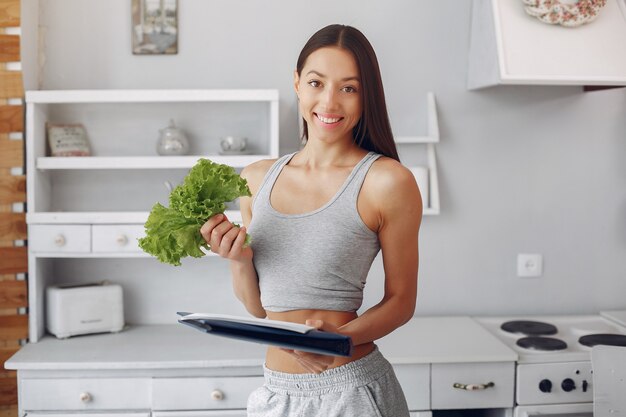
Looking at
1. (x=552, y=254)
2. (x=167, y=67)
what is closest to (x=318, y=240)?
(x=167, y=67)

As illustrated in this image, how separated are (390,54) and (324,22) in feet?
0.91

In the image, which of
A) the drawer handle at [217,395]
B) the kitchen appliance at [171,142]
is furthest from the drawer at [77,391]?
the kitchen appliance at [171,142]

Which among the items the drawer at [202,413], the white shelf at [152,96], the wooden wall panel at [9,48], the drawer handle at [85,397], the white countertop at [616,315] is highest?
the wooden wall panel at [9,48]

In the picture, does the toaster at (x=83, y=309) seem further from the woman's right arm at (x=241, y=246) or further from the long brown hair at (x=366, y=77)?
the long brown hair at (x=366, y=77)

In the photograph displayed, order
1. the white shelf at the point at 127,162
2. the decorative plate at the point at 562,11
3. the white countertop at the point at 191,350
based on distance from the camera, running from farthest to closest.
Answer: the white shelf at the point at 127,162
the decorative plate at the point at 562,11
the white countertop at the point at 191,350

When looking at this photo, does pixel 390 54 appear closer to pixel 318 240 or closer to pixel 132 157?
pixel 132 157

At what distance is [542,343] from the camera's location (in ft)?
8.32

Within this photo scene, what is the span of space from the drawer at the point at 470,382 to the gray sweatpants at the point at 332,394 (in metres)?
0.98

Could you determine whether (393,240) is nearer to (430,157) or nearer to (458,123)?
(430,157)

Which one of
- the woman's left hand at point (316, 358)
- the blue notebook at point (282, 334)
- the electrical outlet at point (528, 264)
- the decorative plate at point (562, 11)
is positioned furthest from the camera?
the electrical outlet at point (528, 264)

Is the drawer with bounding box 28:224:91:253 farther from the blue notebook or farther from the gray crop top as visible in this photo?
the blue notebook

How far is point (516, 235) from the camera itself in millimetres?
2967

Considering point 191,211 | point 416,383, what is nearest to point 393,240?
point 191,211

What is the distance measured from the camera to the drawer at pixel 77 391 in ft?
7.94
